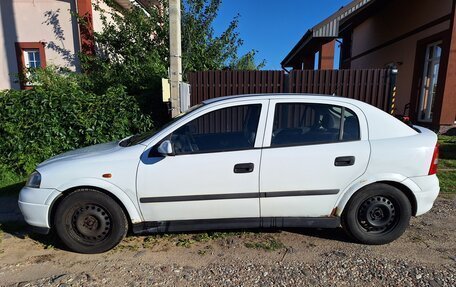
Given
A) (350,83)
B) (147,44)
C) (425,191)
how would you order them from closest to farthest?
(425,191) → (350,83) → (147,44)

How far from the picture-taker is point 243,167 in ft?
10.3

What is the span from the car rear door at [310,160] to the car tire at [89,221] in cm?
152

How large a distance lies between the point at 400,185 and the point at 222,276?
2.08 meters

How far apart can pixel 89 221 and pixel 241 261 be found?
5.28ft

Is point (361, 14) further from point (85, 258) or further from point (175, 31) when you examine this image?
point (85, 258)

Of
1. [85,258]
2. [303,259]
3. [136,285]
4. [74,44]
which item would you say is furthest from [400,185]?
[74,44]

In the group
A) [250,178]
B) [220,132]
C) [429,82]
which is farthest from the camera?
[429,82]

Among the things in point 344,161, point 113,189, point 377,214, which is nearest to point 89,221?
point 113,189

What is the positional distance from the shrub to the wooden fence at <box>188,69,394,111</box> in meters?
2.17

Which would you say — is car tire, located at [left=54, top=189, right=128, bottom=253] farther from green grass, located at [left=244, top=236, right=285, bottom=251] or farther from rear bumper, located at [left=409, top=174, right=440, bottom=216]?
rear bumper, located at [left=409, top=174, right=440, bottom=216]

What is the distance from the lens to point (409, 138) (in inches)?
130

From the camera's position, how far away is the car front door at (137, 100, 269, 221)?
3119mm

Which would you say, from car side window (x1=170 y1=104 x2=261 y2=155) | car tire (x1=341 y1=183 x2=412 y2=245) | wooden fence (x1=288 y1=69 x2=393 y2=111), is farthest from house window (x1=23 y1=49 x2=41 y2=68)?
car tire (x1=341 y1=183 x2=412 y2=245)

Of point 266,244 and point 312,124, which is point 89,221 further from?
point 312,124
